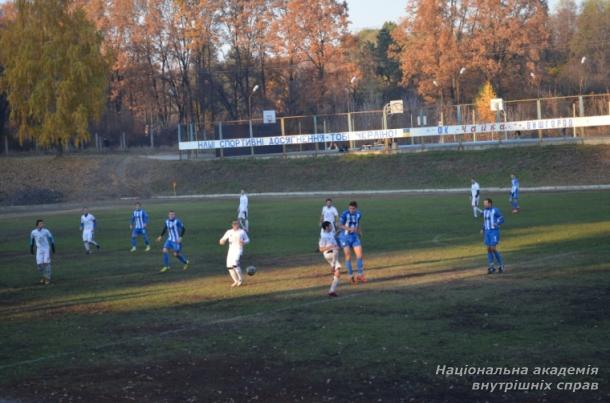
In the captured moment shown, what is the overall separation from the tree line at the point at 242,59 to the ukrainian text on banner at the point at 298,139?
3398 mm

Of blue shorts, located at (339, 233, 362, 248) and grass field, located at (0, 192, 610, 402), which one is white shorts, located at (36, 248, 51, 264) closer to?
grass field, located at (0, 192, 610, 402)

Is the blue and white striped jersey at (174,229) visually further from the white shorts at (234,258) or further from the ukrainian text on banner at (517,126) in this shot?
the ukrainian text on banner at (517,126)

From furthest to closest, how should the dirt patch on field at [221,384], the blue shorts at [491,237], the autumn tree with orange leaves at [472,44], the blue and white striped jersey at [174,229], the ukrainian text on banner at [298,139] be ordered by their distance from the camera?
the autumn tree with orange leaves at [472,44]
the ukrainian text on banner at [298,139]
the blue and white striped jersey at [174,229]
the blue shorts at [491,237]
the dirt patch on field at [221,384]

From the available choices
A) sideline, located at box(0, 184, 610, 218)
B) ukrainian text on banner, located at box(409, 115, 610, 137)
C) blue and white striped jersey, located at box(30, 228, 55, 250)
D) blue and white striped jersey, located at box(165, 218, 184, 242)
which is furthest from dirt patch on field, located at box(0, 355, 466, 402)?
ukrainian text on banner, located at box(409, 115, 610, 137)

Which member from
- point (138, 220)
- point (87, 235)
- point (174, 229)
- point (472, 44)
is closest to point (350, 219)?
point (174, 229)

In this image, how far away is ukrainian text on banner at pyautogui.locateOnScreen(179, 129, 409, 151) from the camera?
61594 mm

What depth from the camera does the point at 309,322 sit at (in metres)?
15.6

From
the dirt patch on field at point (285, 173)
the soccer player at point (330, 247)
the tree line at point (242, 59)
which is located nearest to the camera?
the soccer player at point (330, 247)

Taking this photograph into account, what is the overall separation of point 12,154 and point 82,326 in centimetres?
6419

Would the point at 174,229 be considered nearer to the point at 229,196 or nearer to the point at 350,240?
the point at 350,240

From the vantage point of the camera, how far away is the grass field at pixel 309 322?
38.5ft

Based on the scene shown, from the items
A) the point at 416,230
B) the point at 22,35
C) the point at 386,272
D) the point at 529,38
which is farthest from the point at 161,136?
the point at 386,272

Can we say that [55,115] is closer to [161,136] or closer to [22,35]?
[22,35]

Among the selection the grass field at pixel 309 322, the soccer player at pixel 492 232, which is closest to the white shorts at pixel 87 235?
the grass field at pixel 309 322
